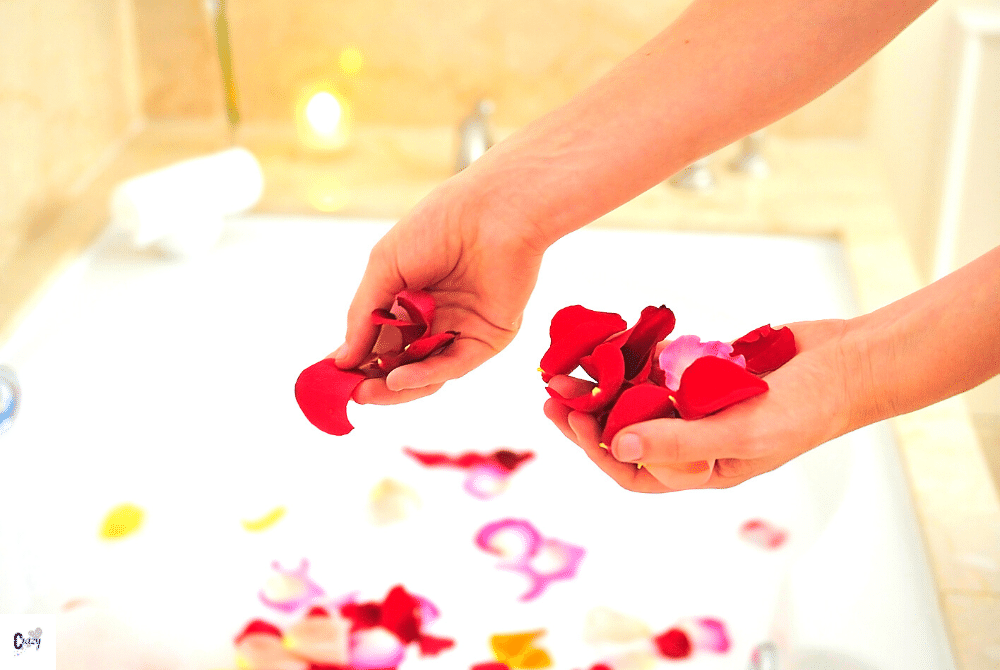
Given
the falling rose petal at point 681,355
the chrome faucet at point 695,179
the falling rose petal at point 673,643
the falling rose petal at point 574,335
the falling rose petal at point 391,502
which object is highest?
the chrome faucet at point 695,179

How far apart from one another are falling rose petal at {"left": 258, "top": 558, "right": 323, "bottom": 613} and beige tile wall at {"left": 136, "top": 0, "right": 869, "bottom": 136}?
1.00 meters

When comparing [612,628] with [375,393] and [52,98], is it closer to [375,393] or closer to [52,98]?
[375,393]

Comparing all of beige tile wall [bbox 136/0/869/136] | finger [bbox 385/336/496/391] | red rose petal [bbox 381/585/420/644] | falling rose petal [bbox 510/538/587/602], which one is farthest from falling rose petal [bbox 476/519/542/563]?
beige tile wall [bbox 136/0/869/136]

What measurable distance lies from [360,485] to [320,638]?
29 cm

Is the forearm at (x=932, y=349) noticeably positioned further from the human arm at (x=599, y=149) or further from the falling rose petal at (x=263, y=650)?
the falling rose petal at (x=263, y=650)

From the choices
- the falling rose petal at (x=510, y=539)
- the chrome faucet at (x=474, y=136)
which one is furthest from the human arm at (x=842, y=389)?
the chrome faucet at (x=474, y=136)

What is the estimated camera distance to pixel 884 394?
79cm

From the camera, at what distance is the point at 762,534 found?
121 cm

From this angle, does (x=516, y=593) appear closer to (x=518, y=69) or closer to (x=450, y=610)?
(x=450, y=610)

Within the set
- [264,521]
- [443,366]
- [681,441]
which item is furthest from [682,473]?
[264,521]

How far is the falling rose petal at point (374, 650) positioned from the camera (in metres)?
1.08

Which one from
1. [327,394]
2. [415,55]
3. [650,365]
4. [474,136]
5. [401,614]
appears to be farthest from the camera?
[415,55]

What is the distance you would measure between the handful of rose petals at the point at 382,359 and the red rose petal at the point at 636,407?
21cm

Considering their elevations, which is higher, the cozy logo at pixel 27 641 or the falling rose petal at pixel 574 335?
the falling rose petal at pixel 574 335
